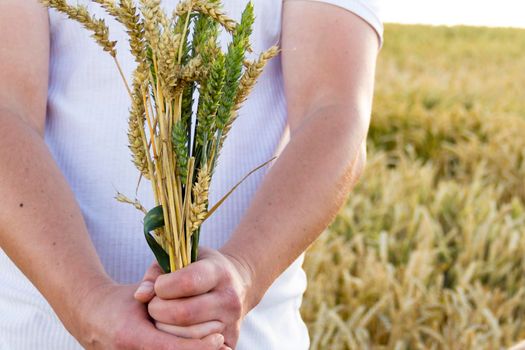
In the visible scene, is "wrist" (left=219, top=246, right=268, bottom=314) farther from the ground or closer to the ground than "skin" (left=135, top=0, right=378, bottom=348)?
closer to the ground

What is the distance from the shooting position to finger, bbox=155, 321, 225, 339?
3.45ft

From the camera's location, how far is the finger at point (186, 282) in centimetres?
102

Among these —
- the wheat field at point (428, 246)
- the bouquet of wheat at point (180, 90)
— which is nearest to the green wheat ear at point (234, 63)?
the bouquet of wheat at point (180, 90)

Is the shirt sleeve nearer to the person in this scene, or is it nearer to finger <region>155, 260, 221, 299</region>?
the person

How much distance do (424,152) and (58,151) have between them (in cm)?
422

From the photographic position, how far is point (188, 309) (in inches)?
40.8

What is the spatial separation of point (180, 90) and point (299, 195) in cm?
32

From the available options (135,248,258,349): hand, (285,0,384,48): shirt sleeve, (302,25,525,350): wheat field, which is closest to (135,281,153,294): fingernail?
(135,248,258,349): hand

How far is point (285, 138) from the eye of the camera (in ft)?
4.84

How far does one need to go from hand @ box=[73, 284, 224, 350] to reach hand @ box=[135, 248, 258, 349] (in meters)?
0.01

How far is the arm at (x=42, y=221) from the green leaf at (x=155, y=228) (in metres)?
0.06

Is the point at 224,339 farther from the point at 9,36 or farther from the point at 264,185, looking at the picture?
the point at 9,36

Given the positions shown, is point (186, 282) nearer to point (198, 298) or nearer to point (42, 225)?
point (198, 298)

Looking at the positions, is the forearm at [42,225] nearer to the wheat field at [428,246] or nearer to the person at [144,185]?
the person at [144,185]
